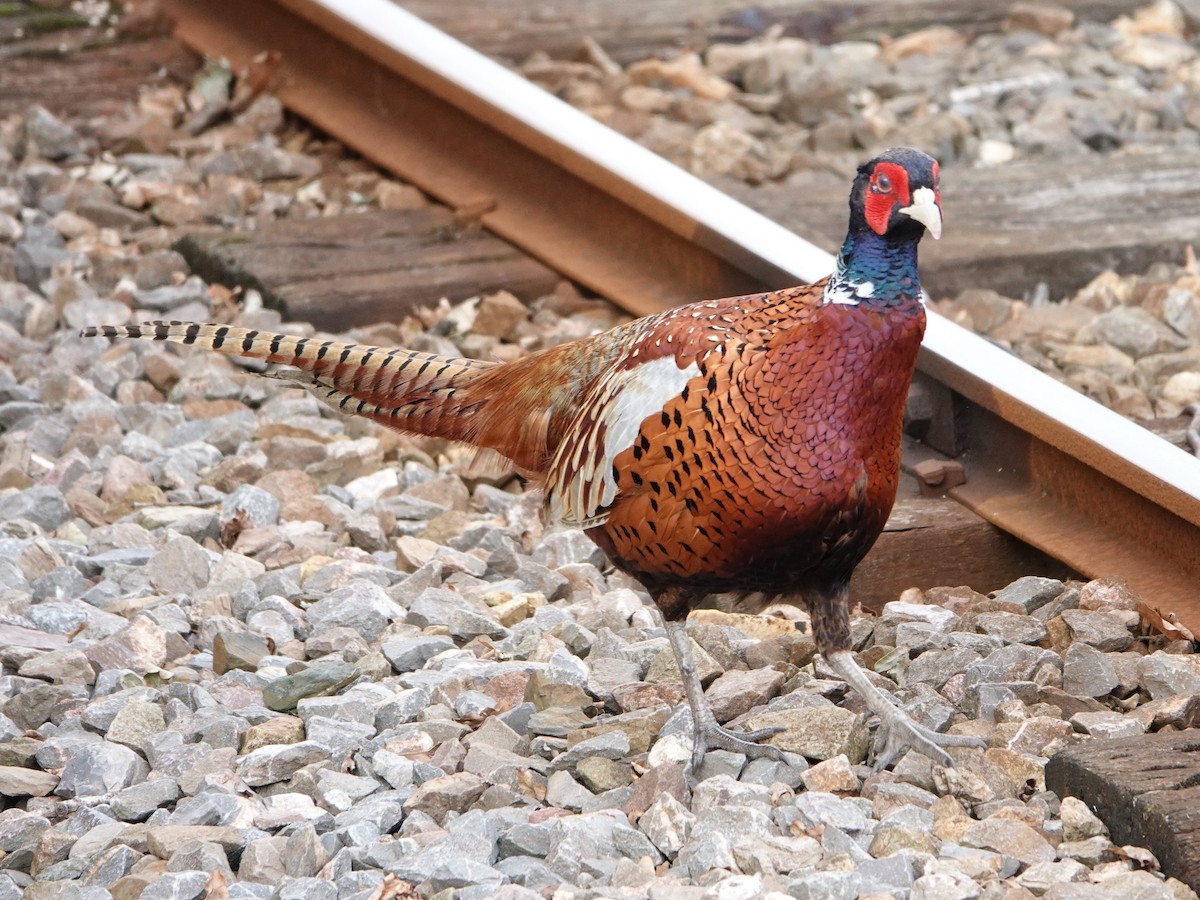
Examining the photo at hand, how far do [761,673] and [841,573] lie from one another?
47 centimetres

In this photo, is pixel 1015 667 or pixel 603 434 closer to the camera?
pixel 603 434

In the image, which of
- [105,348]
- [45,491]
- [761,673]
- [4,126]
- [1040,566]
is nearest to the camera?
[761,673]

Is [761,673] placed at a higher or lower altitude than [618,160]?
lower

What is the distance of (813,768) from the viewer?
363 cm

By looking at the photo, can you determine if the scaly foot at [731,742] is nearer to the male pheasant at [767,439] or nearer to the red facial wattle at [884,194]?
the male pheasant at [767,439]

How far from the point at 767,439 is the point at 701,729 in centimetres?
69

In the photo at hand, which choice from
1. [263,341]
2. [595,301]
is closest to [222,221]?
[595,301]

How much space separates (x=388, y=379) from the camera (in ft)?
14.2

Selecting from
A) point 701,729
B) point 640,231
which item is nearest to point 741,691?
point 701,729

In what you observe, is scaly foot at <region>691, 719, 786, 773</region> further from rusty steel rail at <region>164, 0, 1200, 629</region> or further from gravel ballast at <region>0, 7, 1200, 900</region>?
rusty steel rail at <region>164, 0, 1200, 629</region>

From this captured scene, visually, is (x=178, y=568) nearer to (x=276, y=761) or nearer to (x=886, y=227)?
(x=276, y=761)

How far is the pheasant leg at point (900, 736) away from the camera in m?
3.63

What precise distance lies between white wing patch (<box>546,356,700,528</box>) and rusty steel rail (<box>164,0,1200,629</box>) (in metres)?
1.22

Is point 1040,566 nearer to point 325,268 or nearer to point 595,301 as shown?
point 595,301
